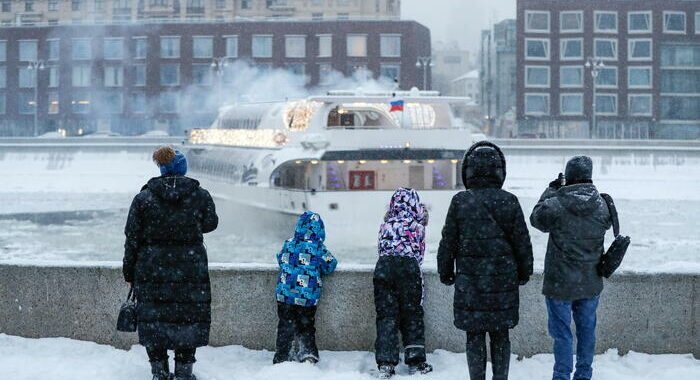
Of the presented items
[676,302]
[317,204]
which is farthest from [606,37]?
[676,302]

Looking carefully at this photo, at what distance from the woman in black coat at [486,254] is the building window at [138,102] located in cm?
8817

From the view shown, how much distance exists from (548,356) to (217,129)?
29.7 m

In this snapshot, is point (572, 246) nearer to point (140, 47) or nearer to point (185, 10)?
point (140, 47)

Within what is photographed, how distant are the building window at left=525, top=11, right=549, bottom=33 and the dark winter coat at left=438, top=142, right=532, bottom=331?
81955 millimetres

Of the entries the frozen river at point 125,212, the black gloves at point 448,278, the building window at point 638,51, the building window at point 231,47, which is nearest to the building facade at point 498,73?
the building window at point 638,51

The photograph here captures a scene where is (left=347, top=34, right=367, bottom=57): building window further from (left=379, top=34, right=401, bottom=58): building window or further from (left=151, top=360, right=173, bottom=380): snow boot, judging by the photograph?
(left=151, top=360, right=173, bottom=380): snow boot

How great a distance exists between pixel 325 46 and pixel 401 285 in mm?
82212

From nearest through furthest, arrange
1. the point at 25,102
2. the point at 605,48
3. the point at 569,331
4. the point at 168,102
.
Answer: the point at 569,331 → the point at 605,48 → the point at 168,102 → the point at 25,102

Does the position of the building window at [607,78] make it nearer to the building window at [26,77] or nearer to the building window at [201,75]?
the building window at [201,75]

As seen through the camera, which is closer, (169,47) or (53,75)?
(169,47)

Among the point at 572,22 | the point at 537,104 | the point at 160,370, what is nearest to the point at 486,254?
the point at 160,370

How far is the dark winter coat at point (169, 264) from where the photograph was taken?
745 centimetres

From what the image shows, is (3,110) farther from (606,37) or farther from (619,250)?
(619,250)

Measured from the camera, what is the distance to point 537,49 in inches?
3415
